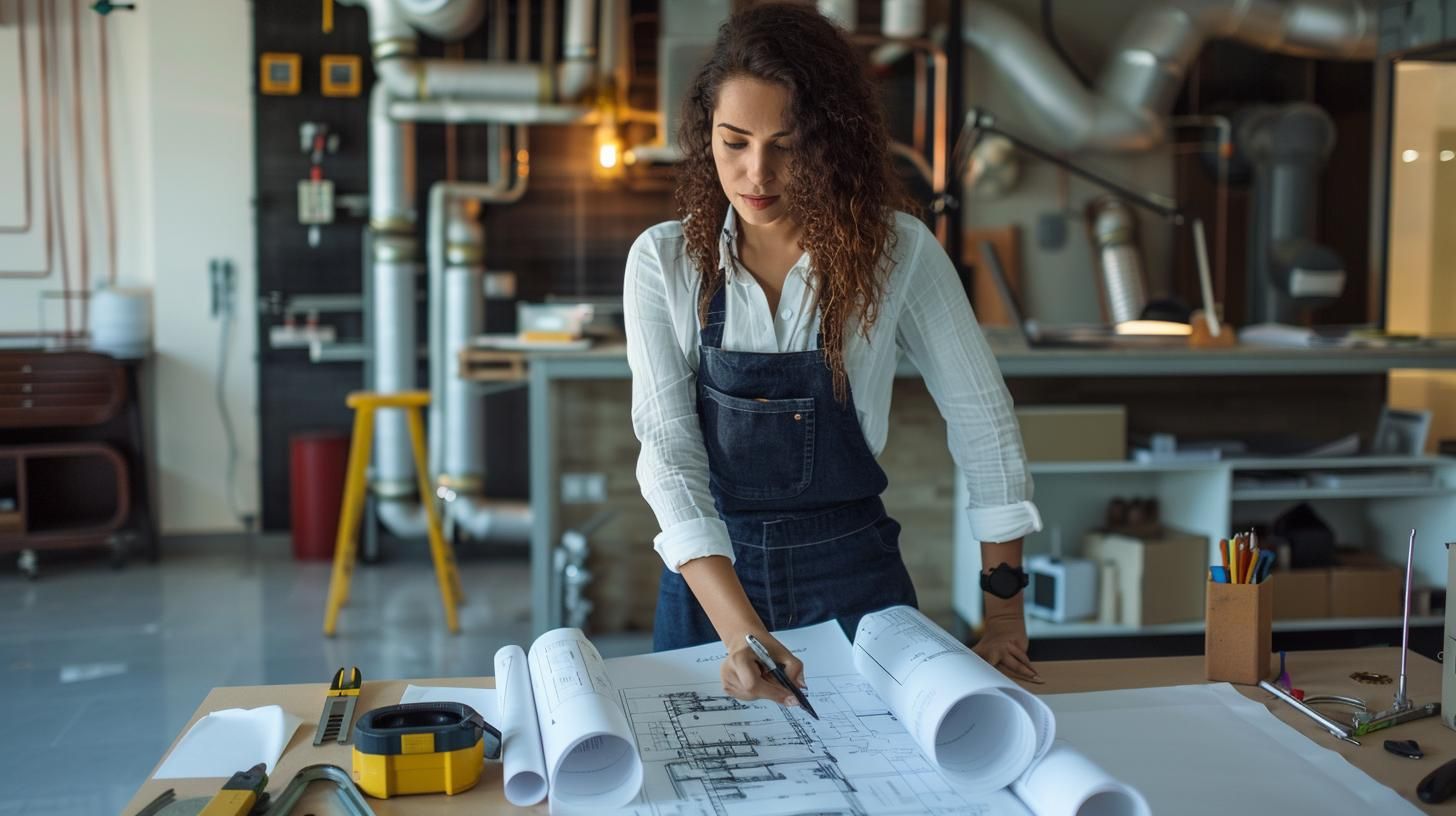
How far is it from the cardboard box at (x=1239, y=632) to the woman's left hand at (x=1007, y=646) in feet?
0.64

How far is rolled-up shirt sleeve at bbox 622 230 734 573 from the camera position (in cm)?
130

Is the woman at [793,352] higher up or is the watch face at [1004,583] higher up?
the woman at [793,352]

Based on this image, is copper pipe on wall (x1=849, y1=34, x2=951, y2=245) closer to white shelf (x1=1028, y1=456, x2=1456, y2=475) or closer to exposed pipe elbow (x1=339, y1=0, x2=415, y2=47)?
exposed pipe elbow (x1=339, y1=0, x2=415, y2=47)

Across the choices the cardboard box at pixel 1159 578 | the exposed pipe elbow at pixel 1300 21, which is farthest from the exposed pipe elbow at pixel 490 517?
the exposed pipe elbow at pixel 1300 21

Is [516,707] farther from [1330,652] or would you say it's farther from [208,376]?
[208,376]

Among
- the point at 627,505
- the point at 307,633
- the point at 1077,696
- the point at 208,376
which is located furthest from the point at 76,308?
the point at 1077,696

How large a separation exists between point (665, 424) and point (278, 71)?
4726mm

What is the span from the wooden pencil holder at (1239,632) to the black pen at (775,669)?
19.3 inches

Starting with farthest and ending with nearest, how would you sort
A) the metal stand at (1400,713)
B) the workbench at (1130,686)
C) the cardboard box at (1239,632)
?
the cardboard box at (1239,632) < the metal stand at (1400,713) < the workbench at (1130,686)

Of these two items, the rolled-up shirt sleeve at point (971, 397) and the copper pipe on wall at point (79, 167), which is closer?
the rolled-up shirt sleeve at point (971, 397)

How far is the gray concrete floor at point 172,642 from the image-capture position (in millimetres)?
3188

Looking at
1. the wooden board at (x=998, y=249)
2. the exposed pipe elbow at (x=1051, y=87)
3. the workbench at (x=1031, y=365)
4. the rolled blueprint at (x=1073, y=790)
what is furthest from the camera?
the wooden board at (x=998, y=249)

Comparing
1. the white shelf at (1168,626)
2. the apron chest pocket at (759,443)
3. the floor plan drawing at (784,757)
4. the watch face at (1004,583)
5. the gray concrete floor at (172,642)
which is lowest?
the gray concrete floor at (172,642)

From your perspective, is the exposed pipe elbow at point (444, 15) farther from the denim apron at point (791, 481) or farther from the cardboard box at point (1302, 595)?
the denim apron at point (791, 481)
